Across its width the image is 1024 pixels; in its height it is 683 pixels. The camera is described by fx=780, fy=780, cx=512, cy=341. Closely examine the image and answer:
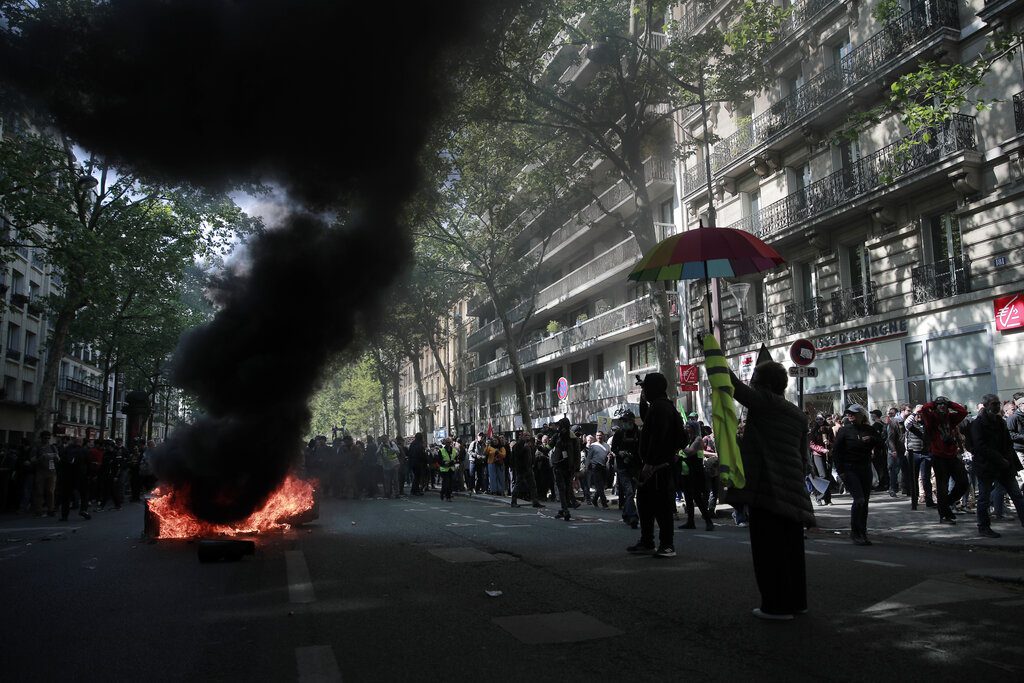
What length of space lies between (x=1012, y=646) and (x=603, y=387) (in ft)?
99.3

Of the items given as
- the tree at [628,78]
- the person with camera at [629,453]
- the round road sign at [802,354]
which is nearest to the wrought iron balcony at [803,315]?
the tree at [628,78]

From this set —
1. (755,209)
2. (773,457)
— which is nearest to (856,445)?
(773,457)

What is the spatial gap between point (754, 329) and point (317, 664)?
871 inches

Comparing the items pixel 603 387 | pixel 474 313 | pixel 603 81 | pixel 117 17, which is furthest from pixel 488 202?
pixel 474 313

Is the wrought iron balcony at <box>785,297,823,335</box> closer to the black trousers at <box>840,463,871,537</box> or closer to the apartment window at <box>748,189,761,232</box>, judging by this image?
the apartment window at <box>748,189,761,232</box>

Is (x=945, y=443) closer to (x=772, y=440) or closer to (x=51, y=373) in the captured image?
(x=772, y=440)

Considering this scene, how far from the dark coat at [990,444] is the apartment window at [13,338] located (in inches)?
1589

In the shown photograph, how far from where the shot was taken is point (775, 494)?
4.73 m

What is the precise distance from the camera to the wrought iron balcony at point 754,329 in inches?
931

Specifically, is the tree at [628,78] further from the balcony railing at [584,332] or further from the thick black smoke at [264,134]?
the balcony railing at [584,332]

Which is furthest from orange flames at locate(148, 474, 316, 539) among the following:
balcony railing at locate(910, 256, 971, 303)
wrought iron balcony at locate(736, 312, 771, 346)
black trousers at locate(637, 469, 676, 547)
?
wrought iron balcony at locate(736, 312, 771, 346)

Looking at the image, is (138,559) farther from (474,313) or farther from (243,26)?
(474,313)

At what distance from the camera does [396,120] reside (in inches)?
351

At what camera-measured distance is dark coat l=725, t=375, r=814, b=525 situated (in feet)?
15.5
